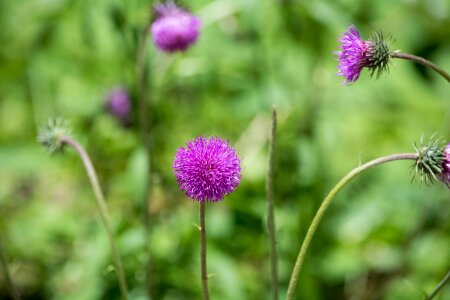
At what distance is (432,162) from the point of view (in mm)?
1283

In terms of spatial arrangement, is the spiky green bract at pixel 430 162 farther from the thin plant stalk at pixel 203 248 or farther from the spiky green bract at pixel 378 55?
the thin plant stalk at pixel 203 248

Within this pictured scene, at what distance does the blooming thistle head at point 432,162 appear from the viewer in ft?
4.21

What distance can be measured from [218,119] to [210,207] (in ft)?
2.42

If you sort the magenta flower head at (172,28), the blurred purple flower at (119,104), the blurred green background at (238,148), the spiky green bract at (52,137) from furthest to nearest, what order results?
the blurred purple flower at (119,104), the blurred green background at (238,148), the magenta flower head at (172,28), the spiky green bract at (52,137)

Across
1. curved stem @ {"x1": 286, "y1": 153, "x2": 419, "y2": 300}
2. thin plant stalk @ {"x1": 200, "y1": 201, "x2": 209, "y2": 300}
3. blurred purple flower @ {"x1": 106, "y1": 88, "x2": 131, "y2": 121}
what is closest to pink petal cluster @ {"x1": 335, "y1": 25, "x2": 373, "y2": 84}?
curved stem @ {"x1": 286, "y1": 153, "x2": 419, "y2": 300}

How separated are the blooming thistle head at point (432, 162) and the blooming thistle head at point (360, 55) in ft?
0.66

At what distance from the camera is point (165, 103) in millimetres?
3213

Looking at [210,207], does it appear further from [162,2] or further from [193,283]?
[162,2]

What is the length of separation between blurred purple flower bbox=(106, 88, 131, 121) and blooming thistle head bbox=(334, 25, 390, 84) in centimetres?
170

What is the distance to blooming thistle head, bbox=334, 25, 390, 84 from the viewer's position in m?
1.38

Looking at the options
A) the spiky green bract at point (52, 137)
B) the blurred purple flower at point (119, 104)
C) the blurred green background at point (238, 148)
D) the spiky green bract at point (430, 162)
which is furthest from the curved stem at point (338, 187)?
the blurred purple flower at point (119, 104)

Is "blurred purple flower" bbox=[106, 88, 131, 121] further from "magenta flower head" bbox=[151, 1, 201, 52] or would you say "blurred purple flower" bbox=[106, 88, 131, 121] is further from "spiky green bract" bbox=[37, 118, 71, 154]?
"spiky green bract" bbox=[37, 118, 71, 154]

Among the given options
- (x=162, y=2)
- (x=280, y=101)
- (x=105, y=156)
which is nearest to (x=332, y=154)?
(x=280, y=101)

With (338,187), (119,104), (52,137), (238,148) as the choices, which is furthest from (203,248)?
(238,148)
